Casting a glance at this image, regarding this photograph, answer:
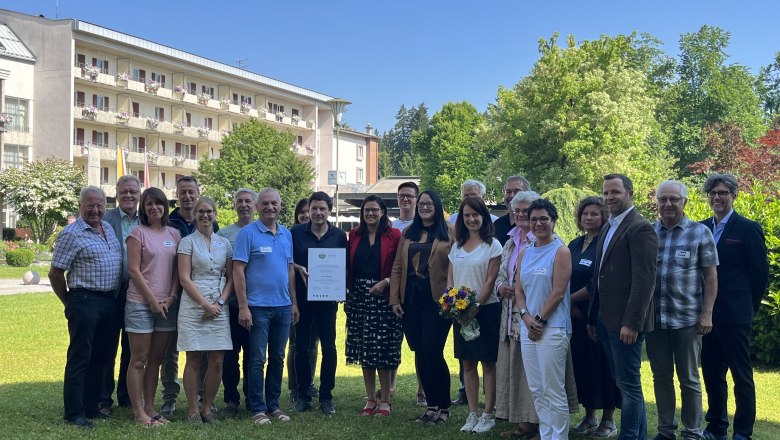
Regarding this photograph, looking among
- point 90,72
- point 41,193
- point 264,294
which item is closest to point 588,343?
point 264,294

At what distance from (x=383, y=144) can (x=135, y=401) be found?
13889cm

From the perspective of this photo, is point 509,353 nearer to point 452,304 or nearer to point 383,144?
point 452,304

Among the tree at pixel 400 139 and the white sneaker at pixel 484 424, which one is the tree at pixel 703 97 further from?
the tree at pixel 400 139

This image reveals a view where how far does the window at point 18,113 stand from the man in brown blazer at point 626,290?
49638mm

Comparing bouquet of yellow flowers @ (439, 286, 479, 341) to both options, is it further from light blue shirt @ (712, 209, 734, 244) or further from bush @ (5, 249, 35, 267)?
bush @ (5, 249, 35, 267)

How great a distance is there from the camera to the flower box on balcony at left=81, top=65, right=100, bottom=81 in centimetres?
5062

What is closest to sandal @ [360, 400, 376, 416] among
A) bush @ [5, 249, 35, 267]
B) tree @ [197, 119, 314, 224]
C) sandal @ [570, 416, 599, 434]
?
sandal @ [570, 416, 599, 434]

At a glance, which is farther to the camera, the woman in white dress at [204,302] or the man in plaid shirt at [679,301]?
the woman in white dress at [204,302]

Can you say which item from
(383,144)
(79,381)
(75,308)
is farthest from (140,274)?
(383,144)

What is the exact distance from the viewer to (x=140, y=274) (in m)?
7.04

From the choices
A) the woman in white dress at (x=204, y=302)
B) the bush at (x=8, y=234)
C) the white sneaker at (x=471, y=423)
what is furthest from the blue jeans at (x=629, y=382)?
the bush at (x=8, y=234)

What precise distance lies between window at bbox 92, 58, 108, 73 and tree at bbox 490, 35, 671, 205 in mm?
29381

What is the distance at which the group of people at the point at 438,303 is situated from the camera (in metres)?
6.26

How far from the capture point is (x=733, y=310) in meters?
6.76
